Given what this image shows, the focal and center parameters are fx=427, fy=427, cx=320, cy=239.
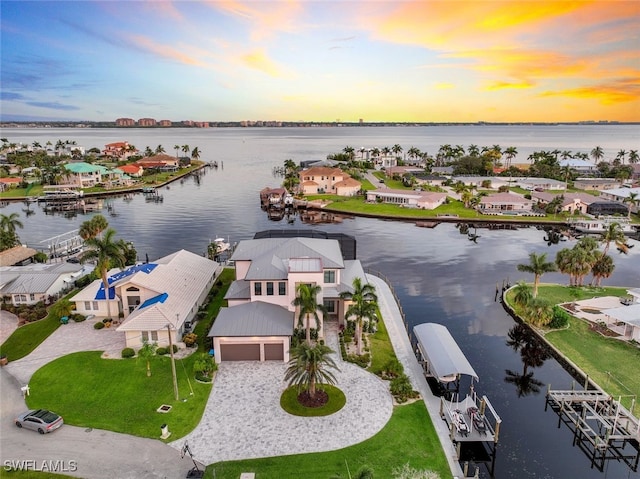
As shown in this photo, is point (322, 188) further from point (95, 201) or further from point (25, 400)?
point (25, 400)

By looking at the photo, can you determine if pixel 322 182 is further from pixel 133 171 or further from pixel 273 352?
pixel 273 352

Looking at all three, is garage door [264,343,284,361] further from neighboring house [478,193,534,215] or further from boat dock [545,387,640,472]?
neighboring house [478,193,534,215]

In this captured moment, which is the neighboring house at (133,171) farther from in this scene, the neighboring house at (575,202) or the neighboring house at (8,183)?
the neighboring house at (575,202)

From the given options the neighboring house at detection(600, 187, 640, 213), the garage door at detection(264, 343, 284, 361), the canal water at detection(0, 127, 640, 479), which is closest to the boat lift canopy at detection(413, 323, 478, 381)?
the canal water at detection(0, 127, 640, 479)

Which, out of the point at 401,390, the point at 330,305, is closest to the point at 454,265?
the point at 330,305

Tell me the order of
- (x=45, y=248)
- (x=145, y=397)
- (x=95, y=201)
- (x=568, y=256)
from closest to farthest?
(x=145, y=397) < (x=568, y=256) < (x=45, y=248) < (x=95, y=201)

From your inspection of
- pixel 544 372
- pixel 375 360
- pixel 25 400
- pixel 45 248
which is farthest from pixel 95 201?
pixel 544 372
